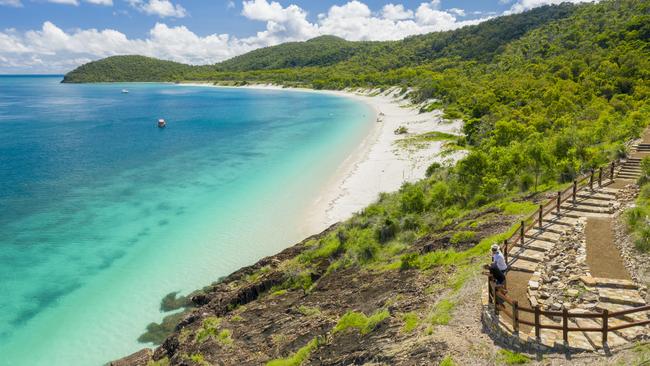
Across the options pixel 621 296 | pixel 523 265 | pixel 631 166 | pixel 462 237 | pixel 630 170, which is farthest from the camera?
pixel 631 166

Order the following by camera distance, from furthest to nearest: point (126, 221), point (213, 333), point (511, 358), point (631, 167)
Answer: point (126, 221) < point (631, 167) < point (213, 333) < point (511, 358)

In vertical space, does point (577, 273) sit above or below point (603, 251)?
below

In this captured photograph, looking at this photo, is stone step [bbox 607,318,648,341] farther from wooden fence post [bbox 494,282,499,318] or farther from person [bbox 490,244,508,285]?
person [bbox 490,244,508,285]

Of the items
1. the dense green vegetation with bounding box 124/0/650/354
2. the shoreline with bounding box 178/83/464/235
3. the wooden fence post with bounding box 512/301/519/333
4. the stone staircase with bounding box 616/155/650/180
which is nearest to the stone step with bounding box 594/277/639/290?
the dense green vegetation with bounding box 124/0/650/354

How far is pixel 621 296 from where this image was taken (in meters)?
13.3

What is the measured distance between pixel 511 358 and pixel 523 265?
562 cm

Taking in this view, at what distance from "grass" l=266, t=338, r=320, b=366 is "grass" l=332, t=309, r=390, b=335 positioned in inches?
41.9

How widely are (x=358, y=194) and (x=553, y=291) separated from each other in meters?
28.4

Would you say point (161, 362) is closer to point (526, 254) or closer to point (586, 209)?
point (526, 254)

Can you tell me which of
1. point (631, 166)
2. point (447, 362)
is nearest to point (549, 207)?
point (631, 166)

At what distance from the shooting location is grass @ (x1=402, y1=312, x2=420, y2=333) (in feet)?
48.0

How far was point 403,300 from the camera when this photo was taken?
17.0m

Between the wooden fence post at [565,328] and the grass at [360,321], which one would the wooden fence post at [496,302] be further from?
the grass at [360,321]

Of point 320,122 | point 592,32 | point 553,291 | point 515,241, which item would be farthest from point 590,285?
point 592,32
